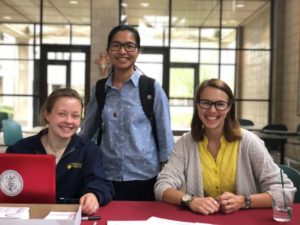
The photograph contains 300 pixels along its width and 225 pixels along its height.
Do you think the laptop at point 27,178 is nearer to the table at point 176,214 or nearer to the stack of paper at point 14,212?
the stack of paper at point 14,212

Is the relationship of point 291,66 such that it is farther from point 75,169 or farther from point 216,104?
point 75,169

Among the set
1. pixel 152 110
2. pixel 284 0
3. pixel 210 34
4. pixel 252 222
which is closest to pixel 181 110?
pixel 210 34

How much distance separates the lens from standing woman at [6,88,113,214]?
1741 mm

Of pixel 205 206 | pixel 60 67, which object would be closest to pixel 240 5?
pixel 60 67

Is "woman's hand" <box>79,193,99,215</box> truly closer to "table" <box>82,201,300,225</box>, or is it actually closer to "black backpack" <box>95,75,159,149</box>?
"table" <box>82,201,300,225</box>

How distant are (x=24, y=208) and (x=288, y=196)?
3.72 ft

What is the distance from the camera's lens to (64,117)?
1.75 m

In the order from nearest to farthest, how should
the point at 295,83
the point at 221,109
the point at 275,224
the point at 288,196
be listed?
the point at 275,224
the point at 288,196
the point at 221,109
the point at 295,83

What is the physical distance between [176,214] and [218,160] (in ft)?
1.42

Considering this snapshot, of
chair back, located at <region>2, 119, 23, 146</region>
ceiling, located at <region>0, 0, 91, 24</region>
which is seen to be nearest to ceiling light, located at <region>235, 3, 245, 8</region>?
ceiling, located at <region>0, 0, 91, 24</region>

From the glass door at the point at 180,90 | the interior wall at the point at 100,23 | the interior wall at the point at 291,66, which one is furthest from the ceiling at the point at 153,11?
the glass door at the point at 180,90

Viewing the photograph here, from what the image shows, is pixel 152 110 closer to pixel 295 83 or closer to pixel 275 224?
pixel 275 224

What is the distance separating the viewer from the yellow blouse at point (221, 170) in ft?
6.08

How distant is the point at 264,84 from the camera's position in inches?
337
